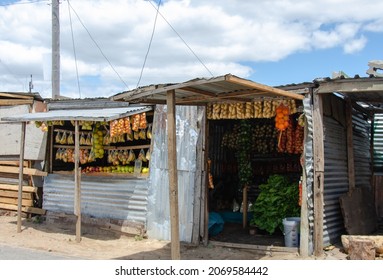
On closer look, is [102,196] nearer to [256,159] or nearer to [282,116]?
[256,159]

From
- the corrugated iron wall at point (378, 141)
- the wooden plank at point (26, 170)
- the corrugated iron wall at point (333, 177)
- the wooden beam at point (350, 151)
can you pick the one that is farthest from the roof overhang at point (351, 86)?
the wooden plank at point (26, 170)

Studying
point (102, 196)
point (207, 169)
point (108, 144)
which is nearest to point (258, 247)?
point (207, 169)

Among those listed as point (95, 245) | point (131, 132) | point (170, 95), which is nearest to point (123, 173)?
point (131, 132)

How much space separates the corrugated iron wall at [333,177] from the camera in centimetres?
915

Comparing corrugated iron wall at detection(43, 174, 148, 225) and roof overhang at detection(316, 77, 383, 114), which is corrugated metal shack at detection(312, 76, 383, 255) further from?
corrugated iron wall at detection(43, 174, 148, 225)

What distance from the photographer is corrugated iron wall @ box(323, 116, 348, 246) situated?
915 centimetres

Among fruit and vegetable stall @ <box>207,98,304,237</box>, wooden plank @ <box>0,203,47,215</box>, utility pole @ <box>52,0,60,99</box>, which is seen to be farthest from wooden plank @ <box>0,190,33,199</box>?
fruit and vegetable stall @ <box>207,98,304,237</box>

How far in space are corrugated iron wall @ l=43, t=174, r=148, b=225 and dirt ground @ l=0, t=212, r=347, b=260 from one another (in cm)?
47

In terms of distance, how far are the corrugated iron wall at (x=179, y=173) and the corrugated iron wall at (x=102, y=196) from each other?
A: 335mm

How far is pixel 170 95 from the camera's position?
255 inches

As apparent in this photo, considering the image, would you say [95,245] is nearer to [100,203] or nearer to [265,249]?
[100,203]

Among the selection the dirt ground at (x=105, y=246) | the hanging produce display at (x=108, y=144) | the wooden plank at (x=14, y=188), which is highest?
the hanging produce display at (x=108, y=144)

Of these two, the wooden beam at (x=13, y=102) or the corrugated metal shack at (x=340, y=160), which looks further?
the wooden beam at (x=13, y=102)

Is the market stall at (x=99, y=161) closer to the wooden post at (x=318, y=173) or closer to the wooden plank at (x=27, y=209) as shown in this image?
the wooden plank at (x=27, y=209)
